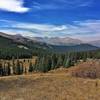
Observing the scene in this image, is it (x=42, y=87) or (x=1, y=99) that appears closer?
(x=1, y=99)

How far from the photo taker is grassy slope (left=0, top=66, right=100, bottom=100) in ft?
127

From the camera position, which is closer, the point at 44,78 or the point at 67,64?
the point at 44,78

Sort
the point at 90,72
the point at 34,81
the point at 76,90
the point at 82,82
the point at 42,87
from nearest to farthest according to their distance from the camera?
the point at 76,90 < the point at 42,87 < the point at 82,82 < the point at 34,81 < the point at 90,72

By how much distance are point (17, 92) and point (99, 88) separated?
560 inches

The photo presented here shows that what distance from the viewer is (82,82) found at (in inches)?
1951

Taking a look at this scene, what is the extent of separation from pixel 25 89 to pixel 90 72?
22.5 meters

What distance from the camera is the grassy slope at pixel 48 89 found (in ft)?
127

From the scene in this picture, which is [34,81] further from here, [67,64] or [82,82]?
[67,64]

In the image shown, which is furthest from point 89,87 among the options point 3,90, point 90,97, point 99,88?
point 3,90

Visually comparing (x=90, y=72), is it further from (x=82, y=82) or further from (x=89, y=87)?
(x=89, y=87)

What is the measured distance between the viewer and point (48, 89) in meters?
44.4

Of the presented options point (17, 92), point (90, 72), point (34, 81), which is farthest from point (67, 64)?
point (17, 92)

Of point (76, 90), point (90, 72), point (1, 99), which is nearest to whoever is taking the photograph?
point (1, 99)

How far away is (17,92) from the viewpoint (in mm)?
42375
